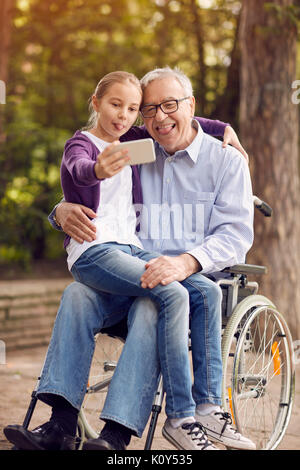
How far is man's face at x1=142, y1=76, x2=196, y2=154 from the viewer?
283cm

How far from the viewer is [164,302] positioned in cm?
234

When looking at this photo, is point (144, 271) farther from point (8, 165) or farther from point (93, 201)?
point (8, 165)

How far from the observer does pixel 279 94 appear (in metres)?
5.25

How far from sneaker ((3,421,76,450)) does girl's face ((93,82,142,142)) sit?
113 cm

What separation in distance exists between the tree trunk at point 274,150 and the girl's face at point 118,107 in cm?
281

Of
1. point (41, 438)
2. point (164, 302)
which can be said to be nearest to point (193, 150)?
point (164, 302)

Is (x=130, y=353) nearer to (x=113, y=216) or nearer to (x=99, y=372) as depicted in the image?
(x=113, y=216)

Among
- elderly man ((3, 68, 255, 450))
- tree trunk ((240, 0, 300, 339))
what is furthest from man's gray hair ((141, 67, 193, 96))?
tree trunk ((240, 0, 300, 339))

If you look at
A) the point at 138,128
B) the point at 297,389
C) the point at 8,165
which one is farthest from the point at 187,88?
the point at 8,165

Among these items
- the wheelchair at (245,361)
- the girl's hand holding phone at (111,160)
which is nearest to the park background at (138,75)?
the wheelchair at (245,361)

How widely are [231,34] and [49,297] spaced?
433 centimetres

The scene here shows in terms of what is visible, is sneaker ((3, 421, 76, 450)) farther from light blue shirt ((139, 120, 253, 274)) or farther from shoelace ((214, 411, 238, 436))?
light blue shirt ((139, 120, 253, 274))

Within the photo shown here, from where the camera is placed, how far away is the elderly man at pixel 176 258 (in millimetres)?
2307

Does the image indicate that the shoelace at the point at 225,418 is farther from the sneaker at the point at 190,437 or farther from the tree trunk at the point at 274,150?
the tree trunk at the point at 274,150
